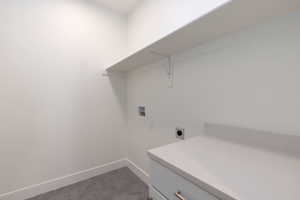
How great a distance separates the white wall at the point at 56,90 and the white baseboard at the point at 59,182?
0.20 feet

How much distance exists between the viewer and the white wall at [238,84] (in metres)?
0.74

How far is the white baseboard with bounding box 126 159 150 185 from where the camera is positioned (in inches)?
70.5

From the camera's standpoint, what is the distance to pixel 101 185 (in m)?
1.77

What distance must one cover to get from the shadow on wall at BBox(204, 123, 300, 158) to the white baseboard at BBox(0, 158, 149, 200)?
120 cm

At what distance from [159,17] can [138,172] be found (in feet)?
6.52

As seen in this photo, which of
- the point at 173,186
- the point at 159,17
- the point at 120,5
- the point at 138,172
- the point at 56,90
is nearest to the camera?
the point at 173,186

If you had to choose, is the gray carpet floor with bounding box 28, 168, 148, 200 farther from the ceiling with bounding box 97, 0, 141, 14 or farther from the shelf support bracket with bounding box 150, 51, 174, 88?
the ceiling with bounding box 97, 0, 141, 14

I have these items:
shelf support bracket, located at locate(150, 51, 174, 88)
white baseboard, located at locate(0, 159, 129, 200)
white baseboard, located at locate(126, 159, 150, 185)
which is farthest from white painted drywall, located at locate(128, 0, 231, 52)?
white baseboard, located at locate(0, 159, 129, 200)

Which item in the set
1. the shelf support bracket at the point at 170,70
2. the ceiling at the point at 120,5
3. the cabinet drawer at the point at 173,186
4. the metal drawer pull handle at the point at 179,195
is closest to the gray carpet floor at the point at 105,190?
the cabinet drawer at the point at 173,186

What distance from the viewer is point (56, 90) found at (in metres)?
1.74

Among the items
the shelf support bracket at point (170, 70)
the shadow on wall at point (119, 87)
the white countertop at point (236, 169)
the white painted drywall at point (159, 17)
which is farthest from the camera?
the shadow on wall at point (119, 87)

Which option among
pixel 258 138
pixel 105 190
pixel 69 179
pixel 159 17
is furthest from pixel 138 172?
pixel 159 17

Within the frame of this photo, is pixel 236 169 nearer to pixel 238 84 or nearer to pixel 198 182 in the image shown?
pixel 198 182

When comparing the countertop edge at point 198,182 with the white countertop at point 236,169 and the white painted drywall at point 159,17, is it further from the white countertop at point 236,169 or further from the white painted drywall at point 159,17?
the white painted drywall at point 159,17
